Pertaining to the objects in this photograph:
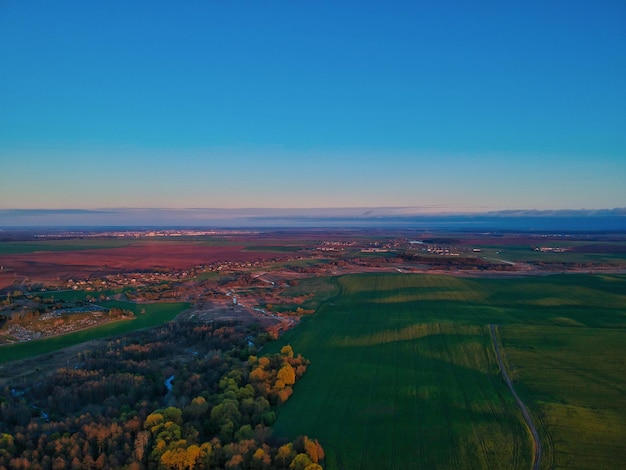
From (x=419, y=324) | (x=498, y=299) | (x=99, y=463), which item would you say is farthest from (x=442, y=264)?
(x=99, y=463)

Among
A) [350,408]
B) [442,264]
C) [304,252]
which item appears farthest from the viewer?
[304,252]

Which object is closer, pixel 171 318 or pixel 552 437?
pixel 552 437

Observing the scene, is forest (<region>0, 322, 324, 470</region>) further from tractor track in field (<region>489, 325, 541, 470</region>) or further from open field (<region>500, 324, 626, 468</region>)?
open field (<region>500, 324, 626, 468</region>)

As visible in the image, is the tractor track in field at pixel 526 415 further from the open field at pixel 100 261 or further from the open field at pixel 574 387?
the open field at pixel 100 261

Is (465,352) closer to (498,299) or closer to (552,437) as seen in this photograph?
(552,437)

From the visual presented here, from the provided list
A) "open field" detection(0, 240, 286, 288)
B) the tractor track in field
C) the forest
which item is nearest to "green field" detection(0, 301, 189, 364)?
the forest

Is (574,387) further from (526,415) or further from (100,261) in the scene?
(100,261)
